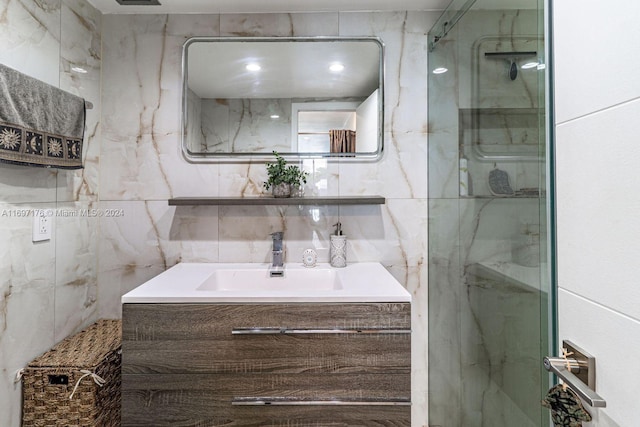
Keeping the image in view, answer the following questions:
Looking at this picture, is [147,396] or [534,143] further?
[147,396]

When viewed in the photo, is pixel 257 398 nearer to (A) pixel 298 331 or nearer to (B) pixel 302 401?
(B) pixel 302 401

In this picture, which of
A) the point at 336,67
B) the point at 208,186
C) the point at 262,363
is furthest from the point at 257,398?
the point at 336,67

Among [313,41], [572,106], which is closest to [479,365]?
[572,106]

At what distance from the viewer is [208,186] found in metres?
2.05

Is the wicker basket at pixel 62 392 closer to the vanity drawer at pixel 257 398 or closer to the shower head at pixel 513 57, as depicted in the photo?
the vanity drawer at pixel 257 398

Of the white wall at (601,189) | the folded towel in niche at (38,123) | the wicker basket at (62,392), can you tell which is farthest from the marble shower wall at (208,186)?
the white wall at (601,189)

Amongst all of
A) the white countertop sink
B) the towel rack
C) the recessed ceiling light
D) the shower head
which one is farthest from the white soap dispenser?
the towel rack

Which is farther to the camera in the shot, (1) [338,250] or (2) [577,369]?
(1) [338,250]

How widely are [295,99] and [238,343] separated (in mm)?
1248

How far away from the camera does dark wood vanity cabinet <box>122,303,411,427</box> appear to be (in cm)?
142

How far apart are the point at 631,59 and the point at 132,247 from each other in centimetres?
213

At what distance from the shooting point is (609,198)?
2.25 ft

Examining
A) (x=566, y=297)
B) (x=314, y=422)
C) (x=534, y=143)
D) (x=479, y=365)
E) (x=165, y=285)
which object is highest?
(x=534, y=143)

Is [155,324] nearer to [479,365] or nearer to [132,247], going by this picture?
[132,247]
